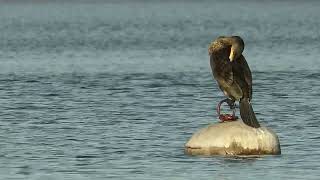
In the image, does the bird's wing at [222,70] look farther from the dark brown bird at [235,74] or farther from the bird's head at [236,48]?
the bird's head at [236,48]

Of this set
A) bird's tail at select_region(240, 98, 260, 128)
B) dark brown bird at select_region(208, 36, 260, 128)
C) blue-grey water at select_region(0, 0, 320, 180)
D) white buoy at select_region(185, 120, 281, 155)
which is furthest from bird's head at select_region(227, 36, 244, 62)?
blue-grey water at select_region(0, 0, 320, 180)

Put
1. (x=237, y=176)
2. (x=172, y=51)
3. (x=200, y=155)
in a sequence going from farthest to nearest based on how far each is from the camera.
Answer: (x=172, y=51) → (x=200, y=155) → (x=237, y=176)

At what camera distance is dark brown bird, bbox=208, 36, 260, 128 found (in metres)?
31.9

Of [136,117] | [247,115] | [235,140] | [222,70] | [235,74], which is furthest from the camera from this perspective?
[136,117]

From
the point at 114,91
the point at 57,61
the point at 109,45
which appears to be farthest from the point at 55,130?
the point at 109,45

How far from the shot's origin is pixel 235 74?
3195 centimetres

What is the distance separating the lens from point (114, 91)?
5366 centimetres

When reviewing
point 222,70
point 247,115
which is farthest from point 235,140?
point 222,70

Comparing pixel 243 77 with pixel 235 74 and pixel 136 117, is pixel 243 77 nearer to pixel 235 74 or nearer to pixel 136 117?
pixel 235 74

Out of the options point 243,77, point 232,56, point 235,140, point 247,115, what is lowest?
point 235,140

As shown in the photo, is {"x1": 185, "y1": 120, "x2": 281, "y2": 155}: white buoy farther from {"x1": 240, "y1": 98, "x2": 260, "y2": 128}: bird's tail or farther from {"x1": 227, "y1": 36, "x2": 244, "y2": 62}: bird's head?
{"x1": 227, "y1": 36, "x2": 244, "y2": 62}: bird's head

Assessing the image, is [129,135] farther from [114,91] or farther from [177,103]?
[114,91]

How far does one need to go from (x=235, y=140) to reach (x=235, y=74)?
1237 mm

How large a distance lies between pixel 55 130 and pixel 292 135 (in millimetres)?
5492
